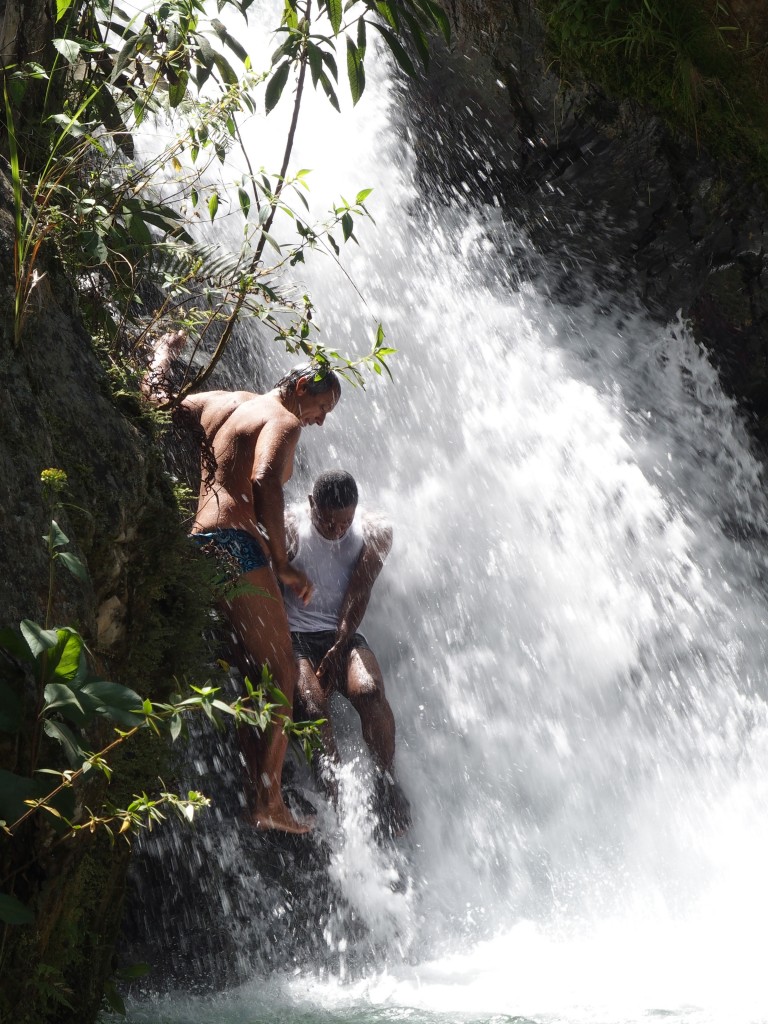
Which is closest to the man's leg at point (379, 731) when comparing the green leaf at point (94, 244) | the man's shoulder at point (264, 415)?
the man's shoulder at point (264, 415)

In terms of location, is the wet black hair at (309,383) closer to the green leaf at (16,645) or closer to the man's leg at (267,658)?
the man's leg at (267,658)

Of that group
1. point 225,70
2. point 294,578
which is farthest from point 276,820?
point 225,70

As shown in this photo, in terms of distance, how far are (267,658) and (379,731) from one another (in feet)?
3.14

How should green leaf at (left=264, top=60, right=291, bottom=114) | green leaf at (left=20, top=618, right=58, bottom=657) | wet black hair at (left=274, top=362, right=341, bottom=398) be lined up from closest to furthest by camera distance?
green leaf at (left=20, top=618, right=58, bottom=657) < green leaf at (left=264, top=60, right=291, bottom=114) < wet black hair at (left=274, top=362, right=341, bottom=398)

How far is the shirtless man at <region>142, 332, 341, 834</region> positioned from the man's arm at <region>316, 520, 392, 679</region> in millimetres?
695

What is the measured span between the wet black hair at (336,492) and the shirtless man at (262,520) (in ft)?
2.11

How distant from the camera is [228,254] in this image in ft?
11.0

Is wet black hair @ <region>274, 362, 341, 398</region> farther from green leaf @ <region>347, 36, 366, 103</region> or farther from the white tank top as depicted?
green leaf @ <region>347, 36, 366, 103</region>

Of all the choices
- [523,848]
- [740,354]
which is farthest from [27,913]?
[740,354]

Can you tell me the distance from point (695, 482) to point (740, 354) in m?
1.16

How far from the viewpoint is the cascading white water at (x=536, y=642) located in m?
4.05

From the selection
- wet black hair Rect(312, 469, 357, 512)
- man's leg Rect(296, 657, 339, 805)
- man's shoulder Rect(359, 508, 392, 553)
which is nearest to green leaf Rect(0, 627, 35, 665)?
man's leg Rect(296, 657, 339, 805)

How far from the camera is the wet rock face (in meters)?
7.07

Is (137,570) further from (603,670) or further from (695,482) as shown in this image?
(695,482)
